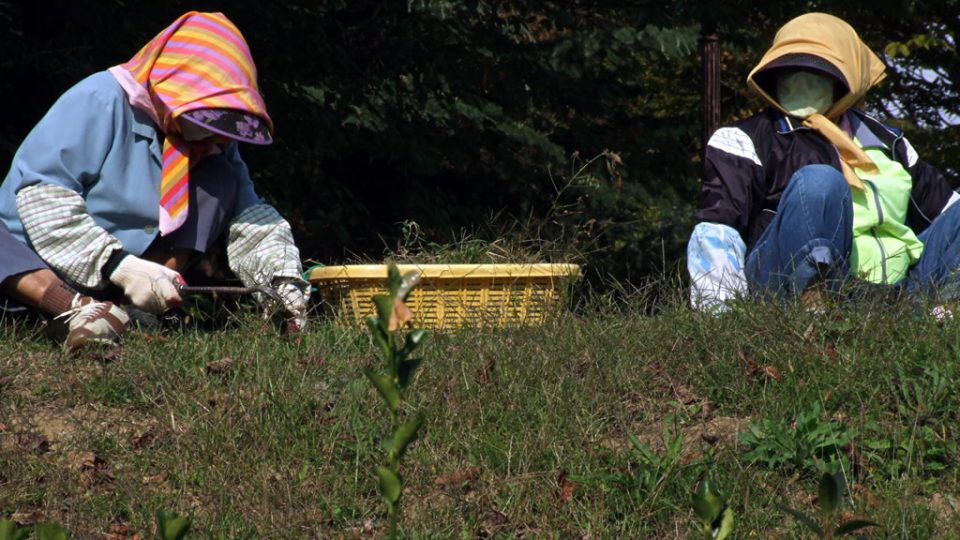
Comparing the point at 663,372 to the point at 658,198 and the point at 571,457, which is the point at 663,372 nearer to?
the point at 571,457

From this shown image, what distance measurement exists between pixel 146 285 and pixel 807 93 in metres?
2.54

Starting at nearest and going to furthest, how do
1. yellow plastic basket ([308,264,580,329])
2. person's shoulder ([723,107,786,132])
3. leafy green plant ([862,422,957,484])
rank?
A: 1. leafy green plant ([862,422,957,484])
2. yellow plastic basket ([308,264,580,329])
3. person's shoulder ([723,107,786,132])

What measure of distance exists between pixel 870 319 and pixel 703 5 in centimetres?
337

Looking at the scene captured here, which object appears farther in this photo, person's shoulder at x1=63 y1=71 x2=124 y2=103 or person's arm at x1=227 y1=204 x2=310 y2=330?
person's arm at x1=227 y1=204 x2=310 y2=330

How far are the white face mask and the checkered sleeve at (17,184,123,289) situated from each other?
2.54 meters

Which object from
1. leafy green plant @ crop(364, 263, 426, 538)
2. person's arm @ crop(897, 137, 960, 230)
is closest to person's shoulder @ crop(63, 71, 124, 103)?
person's arm @ crop(897, 137, 960, 230)

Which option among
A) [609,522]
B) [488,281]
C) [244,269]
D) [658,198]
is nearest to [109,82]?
[244,269]

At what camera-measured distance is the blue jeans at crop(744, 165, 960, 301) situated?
13.7 ft

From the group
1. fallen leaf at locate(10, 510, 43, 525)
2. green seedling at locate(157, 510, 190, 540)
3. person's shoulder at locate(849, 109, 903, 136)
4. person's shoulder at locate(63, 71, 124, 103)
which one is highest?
green seedling at locate(157, 510, 190, 540)

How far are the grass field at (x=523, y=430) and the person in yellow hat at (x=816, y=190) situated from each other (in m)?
0.62

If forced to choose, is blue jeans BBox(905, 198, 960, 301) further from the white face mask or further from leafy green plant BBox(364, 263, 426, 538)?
leafy green plant BBox(364, 263, 426, 538)

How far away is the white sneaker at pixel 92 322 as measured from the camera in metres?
3.91

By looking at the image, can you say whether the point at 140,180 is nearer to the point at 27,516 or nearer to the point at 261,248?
the point at 261,248

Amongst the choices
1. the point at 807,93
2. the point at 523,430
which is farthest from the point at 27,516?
the point at 807,93
